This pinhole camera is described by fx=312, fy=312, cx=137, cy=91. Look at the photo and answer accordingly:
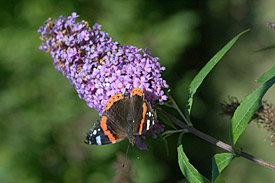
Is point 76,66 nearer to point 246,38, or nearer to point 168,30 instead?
point 168,30

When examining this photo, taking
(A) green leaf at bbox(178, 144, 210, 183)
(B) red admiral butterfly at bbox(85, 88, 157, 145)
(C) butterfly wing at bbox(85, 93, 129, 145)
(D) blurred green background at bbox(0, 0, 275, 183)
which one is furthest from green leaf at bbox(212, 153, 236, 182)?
(D) blurred green background at bbox(0, 0, 275, 183)

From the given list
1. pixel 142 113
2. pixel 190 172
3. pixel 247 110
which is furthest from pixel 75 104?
pixel 247 110

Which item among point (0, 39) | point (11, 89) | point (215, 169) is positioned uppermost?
point (0, 39)

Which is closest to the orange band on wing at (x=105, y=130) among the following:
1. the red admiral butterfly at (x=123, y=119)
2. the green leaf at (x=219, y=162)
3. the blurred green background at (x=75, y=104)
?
the red admiral butterfly at (x=123, y=119)

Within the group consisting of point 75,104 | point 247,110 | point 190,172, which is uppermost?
point 75,104

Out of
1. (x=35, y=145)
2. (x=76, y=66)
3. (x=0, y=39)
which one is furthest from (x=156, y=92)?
(x=0, y=39)

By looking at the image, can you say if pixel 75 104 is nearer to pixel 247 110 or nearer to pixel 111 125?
pixel 111 125
